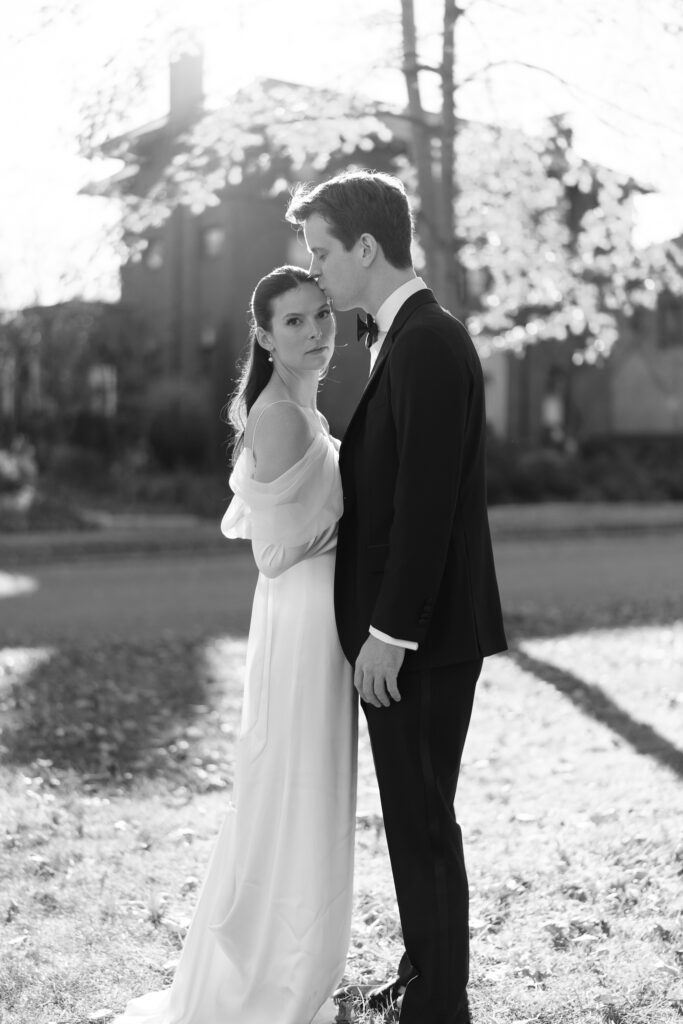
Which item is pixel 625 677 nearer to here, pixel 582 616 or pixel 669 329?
pixel 582 616

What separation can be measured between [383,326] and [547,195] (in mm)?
8439

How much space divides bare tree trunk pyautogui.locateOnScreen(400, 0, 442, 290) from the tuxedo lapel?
695 centimetres

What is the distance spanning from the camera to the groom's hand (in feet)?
9.52

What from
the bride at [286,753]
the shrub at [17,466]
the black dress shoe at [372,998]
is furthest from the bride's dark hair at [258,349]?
the shrub at [17,466]

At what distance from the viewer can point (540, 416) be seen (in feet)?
97.3

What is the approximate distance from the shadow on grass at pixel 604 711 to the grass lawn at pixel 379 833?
0.02 metres

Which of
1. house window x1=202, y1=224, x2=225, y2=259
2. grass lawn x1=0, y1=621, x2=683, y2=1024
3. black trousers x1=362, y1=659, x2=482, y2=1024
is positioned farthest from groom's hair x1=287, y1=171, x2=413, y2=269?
house window x1=202, y1=224, x2=225, y2=259

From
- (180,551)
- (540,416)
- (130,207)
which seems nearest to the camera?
(130,207)

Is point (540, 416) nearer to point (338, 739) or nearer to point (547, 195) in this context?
point (547, 195)

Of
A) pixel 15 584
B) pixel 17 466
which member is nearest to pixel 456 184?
pixel 15 584

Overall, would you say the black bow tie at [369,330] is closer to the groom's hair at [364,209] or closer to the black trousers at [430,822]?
the groom's hair at [364,209]

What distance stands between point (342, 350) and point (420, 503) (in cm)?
2043

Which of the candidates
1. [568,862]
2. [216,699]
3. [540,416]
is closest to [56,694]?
[216,699]

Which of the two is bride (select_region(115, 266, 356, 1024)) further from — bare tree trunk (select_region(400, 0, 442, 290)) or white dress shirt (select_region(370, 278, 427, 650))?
bare tree trunk (select_region(400, 0, 442, 290))
